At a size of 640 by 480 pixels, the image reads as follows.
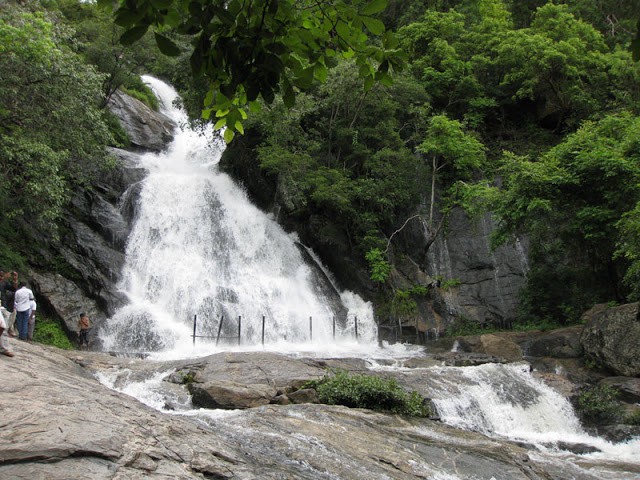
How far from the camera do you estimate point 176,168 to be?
26.3 metres

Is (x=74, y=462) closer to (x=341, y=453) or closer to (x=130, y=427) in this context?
(x=130, y=427)

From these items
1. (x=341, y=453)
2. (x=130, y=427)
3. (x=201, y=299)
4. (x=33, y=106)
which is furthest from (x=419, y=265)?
(x=130, y=427)

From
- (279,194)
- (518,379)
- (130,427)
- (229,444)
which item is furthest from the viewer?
(279,194)

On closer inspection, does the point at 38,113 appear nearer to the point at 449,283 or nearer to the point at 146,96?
the point at 449,283

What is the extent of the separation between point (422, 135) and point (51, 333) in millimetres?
19090

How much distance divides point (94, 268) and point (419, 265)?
13.6 m

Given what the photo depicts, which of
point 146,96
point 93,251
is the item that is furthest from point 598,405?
point 146,96

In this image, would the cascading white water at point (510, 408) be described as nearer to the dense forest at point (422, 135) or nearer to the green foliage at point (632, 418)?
the green foliage at point (632, 418)

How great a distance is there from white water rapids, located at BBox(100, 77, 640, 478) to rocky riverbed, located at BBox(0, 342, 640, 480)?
84 cm

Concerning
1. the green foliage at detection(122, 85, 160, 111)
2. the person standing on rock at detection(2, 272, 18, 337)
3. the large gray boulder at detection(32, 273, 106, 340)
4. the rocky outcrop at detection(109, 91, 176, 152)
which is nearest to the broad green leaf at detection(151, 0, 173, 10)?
the person standing on rock at detection(2, 272, 18, 337)

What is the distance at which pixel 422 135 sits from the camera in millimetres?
26922

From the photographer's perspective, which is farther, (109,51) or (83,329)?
(109,51)

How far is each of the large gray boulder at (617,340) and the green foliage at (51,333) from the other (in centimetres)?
1459

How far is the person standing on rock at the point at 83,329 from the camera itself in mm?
14953
